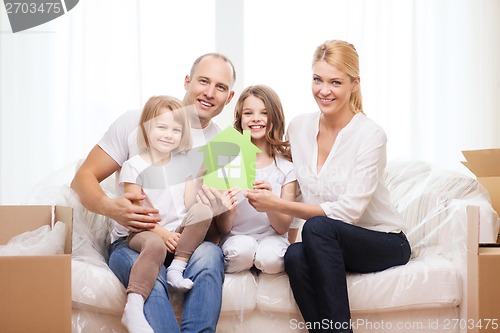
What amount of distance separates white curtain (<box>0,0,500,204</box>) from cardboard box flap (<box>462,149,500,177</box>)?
70 cm

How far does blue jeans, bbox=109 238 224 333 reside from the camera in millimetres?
1662

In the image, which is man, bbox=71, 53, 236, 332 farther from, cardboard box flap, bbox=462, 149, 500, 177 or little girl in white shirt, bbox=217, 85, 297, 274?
cardboard box flap, bbox=462, 149, 500, 177

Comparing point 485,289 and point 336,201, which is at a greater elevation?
point 336,201

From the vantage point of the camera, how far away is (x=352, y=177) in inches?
75.1

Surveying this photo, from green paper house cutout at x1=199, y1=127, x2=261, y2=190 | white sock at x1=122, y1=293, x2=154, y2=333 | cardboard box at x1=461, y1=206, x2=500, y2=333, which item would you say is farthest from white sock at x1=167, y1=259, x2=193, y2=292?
cardboard box at x1=461, y1=206, x2=500, y2=333

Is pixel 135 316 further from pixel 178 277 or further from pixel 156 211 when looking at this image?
pixel 156 211

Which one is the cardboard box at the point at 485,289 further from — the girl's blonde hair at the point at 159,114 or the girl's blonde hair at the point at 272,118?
the girl's blonde hair at the point at 159,114

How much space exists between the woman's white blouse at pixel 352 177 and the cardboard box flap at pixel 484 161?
1.55 ft

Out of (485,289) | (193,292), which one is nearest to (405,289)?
(485,289)

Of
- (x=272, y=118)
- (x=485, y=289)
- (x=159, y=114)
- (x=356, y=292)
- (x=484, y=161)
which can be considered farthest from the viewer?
(x=484, y=161)

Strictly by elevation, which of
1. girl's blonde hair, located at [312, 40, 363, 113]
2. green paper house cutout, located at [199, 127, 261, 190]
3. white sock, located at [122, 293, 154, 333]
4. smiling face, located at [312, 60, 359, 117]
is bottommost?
white sock, located at [122, 293, 154, 333]

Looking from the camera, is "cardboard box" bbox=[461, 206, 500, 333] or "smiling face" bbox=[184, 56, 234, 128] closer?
"cardboard box" bbox=[461, 206, 500, 333]

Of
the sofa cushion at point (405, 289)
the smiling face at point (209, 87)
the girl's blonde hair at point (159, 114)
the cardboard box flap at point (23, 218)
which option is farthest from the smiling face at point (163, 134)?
the sofa cushion at point (405, 289)

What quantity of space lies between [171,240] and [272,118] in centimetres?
A: 48
